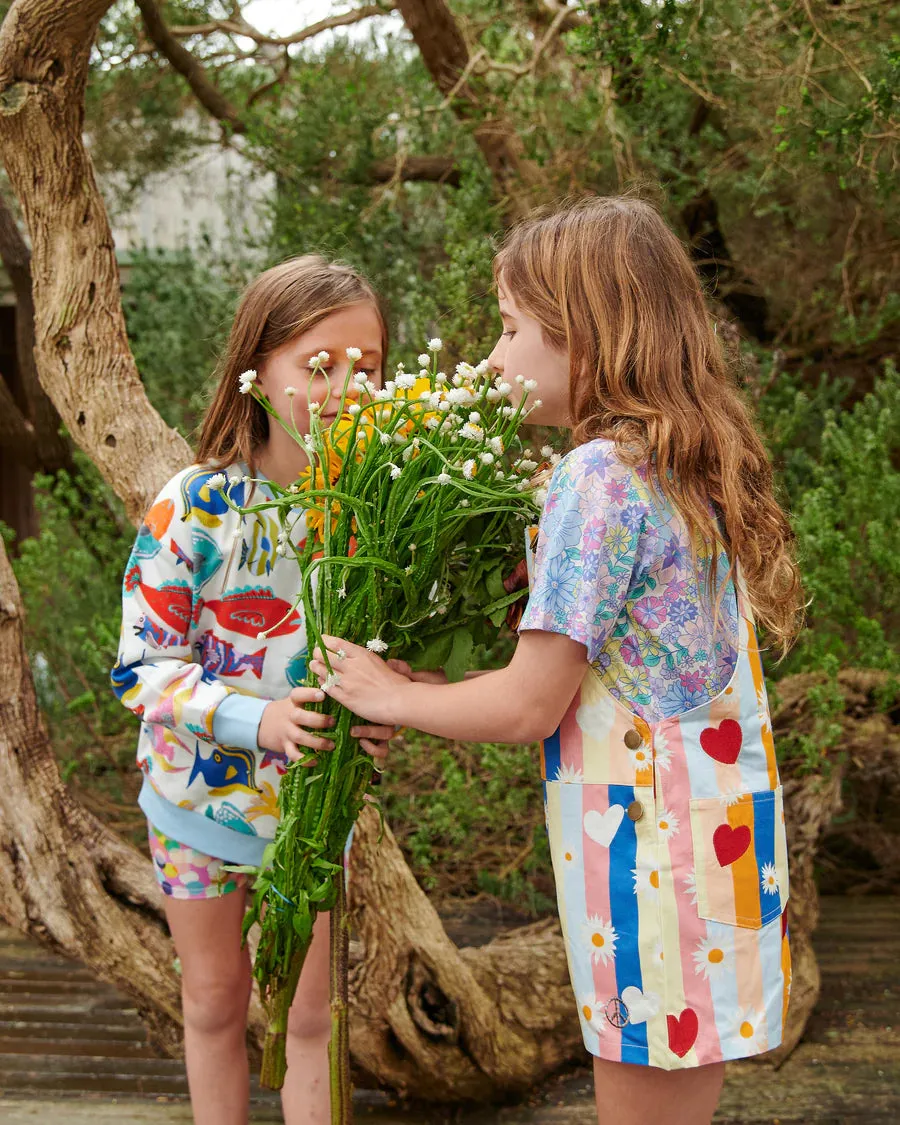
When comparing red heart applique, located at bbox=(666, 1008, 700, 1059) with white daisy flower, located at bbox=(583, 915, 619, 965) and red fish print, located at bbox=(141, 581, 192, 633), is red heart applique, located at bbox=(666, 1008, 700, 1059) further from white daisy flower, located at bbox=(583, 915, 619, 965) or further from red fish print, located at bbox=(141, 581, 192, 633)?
red fish print, located at bbox=(141, 581, 192, 633)

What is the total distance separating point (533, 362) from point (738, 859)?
0.72m

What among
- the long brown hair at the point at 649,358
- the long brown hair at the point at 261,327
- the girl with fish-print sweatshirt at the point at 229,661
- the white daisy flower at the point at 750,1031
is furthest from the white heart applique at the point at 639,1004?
the long brown hair at the point at 261,327

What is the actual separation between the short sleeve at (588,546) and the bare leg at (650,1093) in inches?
22.2

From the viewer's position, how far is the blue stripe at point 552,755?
1484 mm

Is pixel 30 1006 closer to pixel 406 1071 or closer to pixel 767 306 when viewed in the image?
pixel 406 1071

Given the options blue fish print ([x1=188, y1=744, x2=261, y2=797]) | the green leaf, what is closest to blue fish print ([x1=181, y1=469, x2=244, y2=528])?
blue fish print ([x1=188, y1=744, x2=261, y2=797])

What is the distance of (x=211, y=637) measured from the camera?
185 centimetres

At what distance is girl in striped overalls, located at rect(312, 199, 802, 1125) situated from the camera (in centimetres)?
139

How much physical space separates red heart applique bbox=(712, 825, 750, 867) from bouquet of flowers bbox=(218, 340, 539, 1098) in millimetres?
411

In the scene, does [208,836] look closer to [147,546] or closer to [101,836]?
[147,546]

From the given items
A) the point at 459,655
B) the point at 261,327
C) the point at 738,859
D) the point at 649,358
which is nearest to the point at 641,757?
the point at 738,859

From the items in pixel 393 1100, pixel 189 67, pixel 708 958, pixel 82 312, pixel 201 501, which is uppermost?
pixel 189 67

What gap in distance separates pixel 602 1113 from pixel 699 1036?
0.62 ft

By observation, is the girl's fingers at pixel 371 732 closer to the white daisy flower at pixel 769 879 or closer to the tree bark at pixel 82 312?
the white daisy flower at pixel 769 879
